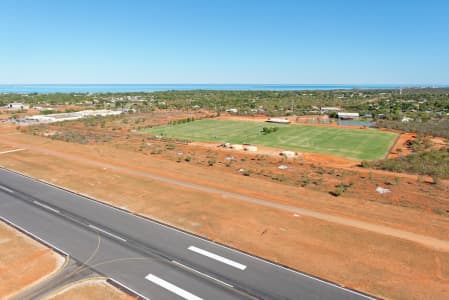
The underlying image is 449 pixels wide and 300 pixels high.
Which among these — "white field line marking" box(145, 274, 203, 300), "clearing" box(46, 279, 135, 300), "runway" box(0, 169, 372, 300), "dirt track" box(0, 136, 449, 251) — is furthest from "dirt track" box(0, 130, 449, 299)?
"clearing" box(46, 279, 135, 300)

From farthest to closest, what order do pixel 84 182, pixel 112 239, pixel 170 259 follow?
pixel 84 182, pixel 112 239, pixel 170 259

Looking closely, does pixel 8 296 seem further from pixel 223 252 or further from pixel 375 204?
pixel 375 204

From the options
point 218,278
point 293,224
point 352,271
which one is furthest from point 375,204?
point 218,278

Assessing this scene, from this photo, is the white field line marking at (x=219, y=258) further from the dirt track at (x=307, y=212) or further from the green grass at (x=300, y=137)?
the green grass at (x=300, y=137)

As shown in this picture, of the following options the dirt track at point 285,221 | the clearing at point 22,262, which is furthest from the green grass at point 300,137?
the clearing at point 22,262

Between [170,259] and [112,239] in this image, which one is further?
[112,239]

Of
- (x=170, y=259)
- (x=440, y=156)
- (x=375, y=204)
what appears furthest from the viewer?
(x=440, y=156)
